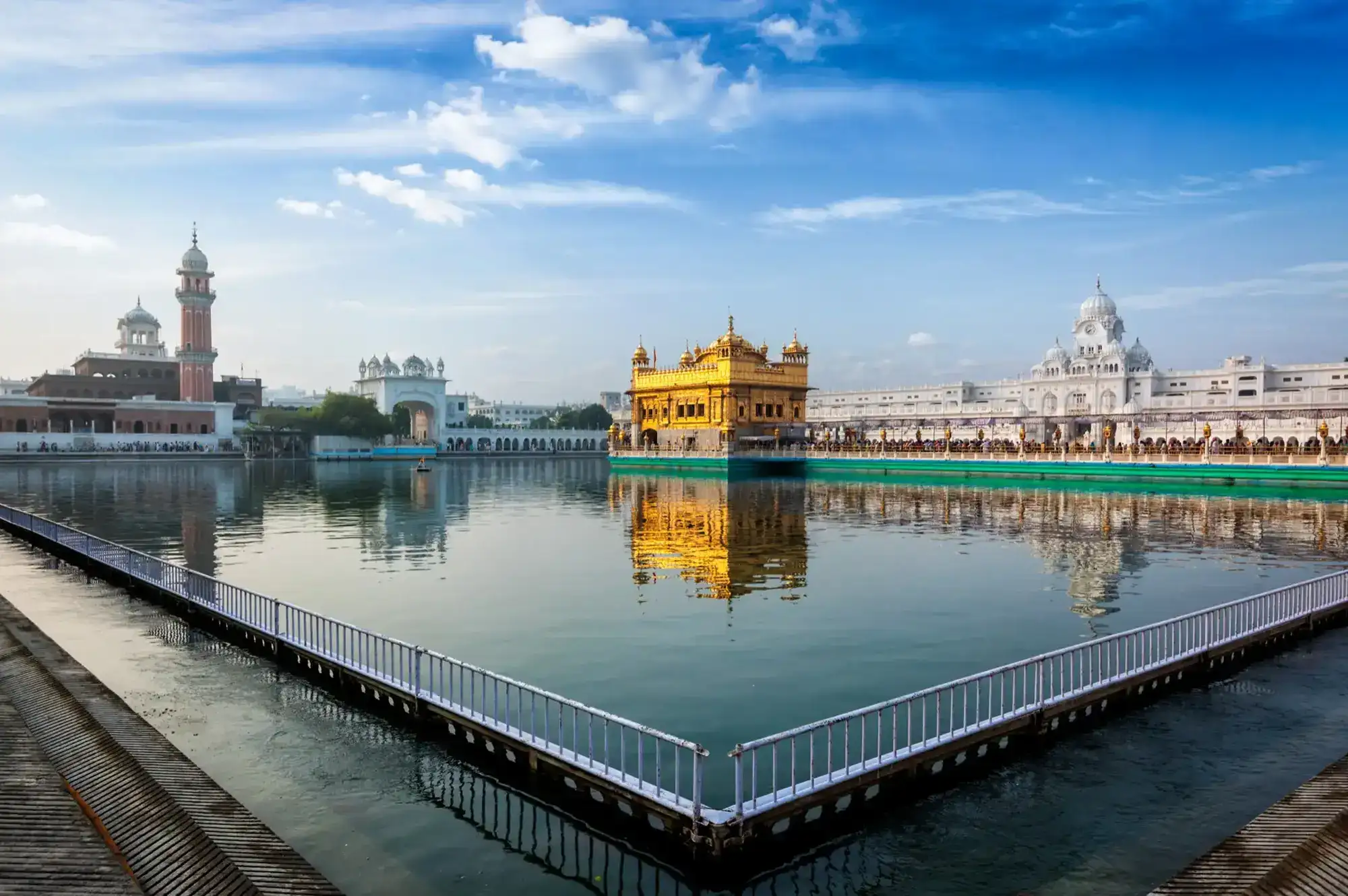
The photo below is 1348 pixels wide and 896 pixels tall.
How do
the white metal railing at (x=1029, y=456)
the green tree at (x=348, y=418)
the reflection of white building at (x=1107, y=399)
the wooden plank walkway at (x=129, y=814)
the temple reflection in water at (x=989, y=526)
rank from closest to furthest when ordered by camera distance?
the wooden plank walkway at (x=129, y=814)
the temple reflection in water at (x=989, y=526)
the white metal railing at (x=1029, y=456)
the reflection of white building at (x=1107, y=399)
the green tree at (x=348, y=418)

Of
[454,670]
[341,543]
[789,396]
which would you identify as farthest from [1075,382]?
[454,670]

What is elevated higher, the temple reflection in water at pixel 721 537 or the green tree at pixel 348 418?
the green tree at pixel 348 418

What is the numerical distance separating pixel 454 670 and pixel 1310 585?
1340 centimetres

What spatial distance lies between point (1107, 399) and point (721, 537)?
3785 inches

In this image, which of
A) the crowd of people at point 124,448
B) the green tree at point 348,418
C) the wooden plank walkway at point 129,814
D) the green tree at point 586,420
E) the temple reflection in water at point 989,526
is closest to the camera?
the wooden plank walkway at point 129,814

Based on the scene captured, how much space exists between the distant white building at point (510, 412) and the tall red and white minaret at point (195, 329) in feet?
227

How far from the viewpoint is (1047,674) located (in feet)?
40.9

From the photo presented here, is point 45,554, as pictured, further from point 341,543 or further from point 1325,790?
point 1325,790

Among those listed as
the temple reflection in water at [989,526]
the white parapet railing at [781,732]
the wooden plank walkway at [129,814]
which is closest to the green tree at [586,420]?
the temple reflection in water at [989,526]

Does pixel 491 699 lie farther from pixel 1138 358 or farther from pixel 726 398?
pixel 1138 358

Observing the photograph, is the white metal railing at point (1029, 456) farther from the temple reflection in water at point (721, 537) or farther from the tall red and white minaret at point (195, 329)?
the tall red and white minaret at point (195, 329)

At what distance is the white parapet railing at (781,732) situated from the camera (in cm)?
799

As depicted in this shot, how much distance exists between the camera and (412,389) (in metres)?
116

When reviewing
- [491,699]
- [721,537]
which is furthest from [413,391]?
[491,699]
